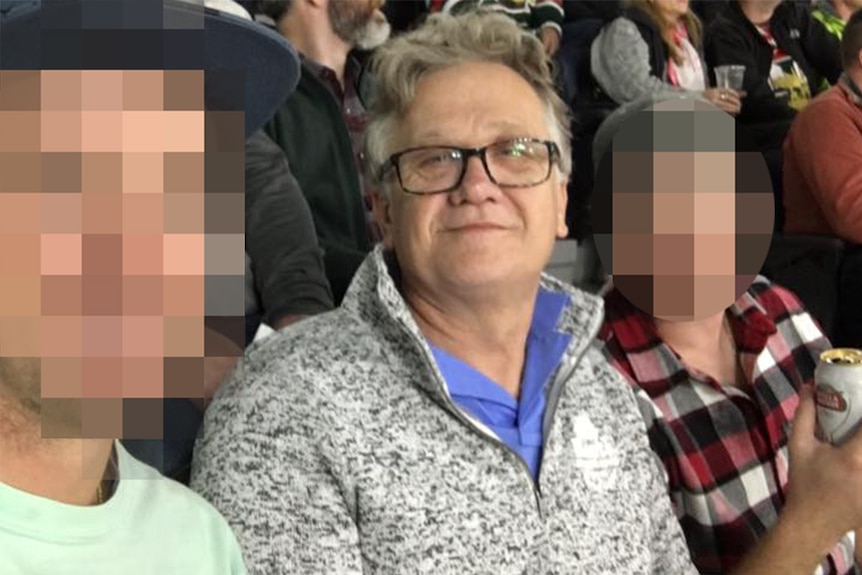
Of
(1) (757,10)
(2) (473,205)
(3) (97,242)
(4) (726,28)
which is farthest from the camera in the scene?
(1) (757,10)

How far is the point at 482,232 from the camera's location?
42.4 inches

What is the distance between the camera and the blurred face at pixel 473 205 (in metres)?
1.08

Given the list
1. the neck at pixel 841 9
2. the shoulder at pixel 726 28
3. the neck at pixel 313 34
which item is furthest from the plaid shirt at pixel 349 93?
the neck at pixel 841 9

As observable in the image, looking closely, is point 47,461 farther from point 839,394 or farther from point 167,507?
point 839,394

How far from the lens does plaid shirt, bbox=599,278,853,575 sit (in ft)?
4.14

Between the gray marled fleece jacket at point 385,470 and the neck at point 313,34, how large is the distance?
134 centimetres

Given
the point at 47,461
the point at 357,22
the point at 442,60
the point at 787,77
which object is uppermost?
the point at 442,60

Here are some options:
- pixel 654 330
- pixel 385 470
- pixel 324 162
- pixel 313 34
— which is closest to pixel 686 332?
pixel 654 330

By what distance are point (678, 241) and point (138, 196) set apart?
2.48 ft

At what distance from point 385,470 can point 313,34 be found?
1.58m

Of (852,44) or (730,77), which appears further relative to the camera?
(730,77)

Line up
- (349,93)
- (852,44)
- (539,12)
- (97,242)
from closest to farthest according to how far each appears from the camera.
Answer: (97,242) → (349,93) → (852,44) → (539,12)

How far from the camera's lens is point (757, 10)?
3.74 m

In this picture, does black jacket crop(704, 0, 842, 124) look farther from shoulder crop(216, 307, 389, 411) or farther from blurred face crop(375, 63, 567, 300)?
shoulder crop(216, 307, 389, 411)
